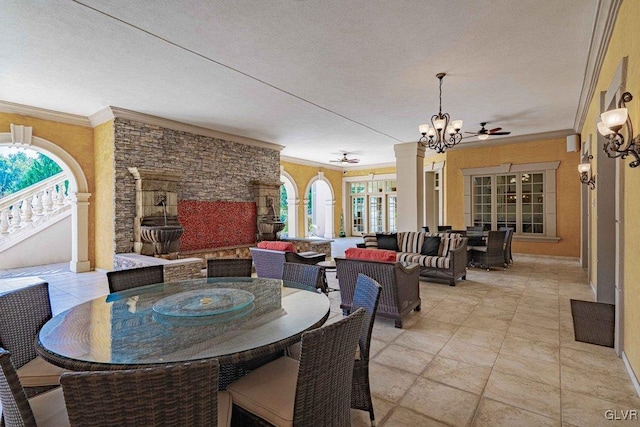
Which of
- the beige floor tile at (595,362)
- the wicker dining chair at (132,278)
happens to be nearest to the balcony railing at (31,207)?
the wicker dining chair at (132,278)

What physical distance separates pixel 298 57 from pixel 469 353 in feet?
11.8

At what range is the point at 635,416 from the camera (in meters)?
2.01

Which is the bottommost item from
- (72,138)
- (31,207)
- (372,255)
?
(372,255)

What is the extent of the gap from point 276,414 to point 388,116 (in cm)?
578

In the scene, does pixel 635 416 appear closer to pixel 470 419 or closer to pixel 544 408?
pixel 544 408

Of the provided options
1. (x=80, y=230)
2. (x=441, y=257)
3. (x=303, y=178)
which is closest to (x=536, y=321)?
(x=441, y=257)

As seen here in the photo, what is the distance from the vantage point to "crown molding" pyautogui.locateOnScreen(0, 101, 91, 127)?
5359 mm

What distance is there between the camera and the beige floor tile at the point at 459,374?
2.38 meters

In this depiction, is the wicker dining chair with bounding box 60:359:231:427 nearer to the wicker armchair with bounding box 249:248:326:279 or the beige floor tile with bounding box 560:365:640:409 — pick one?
the beige floor tile with bounding box 560:365:640:409

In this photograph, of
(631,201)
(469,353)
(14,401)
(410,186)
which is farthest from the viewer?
(410,186)


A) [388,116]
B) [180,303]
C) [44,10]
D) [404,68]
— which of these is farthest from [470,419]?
[388,116]

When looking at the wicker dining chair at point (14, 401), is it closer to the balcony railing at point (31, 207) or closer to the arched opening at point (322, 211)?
the balcony railing at point (31, 207)

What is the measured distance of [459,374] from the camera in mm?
2541

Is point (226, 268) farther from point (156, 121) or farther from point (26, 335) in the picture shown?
point (156, 121)
